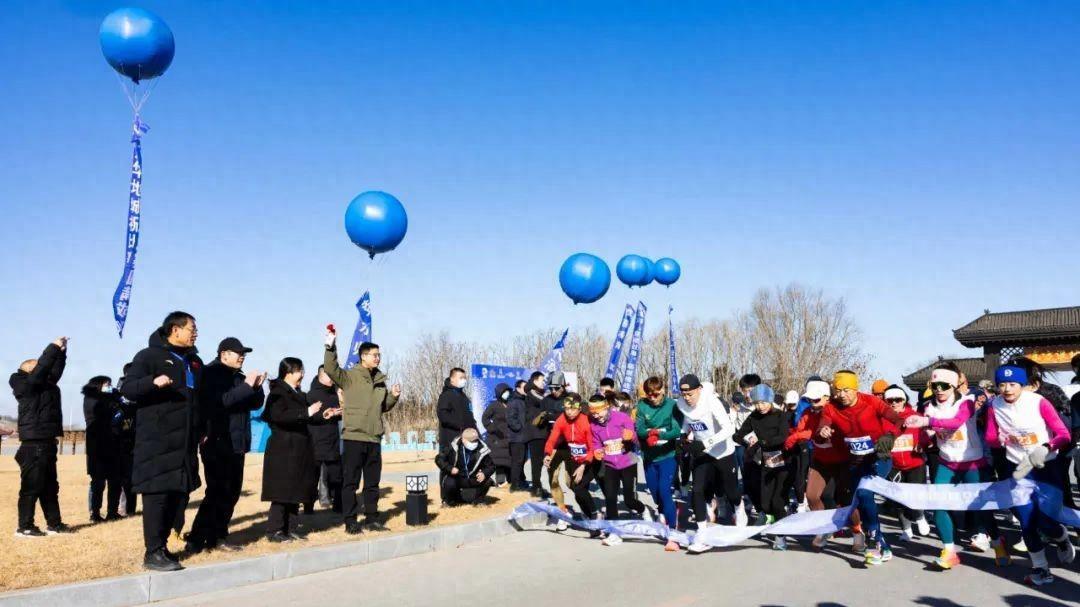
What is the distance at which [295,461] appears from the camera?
907cm

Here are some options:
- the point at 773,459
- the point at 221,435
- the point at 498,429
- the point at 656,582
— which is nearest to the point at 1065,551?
the point at 773,459

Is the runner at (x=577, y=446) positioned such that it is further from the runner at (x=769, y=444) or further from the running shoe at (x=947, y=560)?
the running shoe at (x=947, y=560)

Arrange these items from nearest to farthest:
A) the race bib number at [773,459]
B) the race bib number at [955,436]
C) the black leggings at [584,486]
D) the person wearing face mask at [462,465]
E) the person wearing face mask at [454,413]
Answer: the race bib number at [955,436] → the race bib number at [773,459] → the black leggings at [584,486] → the person wearing face mask at [462,465] → the person wearing face mask at [454,413]

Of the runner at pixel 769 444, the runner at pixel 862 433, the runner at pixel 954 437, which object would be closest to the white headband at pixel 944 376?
the runner at pixel 954 437

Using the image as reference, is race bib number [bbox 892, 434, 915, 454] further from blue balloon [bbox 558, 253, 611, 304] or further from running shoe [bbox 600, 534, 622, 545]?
blue balloon [bbox 558, 253, 611, 304]

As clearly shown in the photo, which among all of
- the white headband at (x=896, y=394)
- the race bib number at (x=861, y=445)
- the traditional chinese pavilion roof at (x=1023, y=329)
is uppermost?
the traditional chinese pavilion roof at (x=1023, y=329)

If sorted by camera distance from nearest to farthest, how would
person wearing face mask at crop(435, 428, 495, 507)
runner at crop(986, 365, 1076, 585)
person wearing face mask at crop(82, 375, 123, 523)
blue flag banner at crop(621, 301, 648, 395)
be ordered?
runner at crop(986, 365, 1076, 585), person wearing face mask at crop(82, 375, 123, 523), person wearing face mask at crop(435, 428, 495, 507), blue flag banner at crop(621, 301, 648, 395)

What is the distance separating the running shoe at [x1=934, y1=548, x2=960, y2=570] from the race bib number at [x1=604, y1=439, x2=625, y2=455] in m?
3.65

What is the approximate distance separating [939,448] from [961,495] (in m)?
0.65

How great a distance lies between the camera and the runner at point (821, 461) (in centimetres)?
907

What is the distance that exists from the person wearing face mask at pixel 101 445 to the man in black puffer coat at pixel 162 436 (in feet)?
13.1

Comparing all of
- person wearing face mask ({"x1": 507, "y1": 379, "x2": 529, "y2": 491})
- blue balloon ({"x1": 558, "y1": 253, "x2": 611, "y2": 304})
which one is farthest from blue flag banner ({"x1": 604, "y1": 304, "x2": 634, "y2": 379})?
person wearing face mask ({"x1": 507, "y1": 379, "x2": 529, "y2": 491})

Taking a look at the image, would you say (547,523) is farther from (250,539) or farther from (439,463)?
(250,539)

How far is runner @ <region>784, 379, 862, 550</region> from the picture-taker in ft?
29.8
